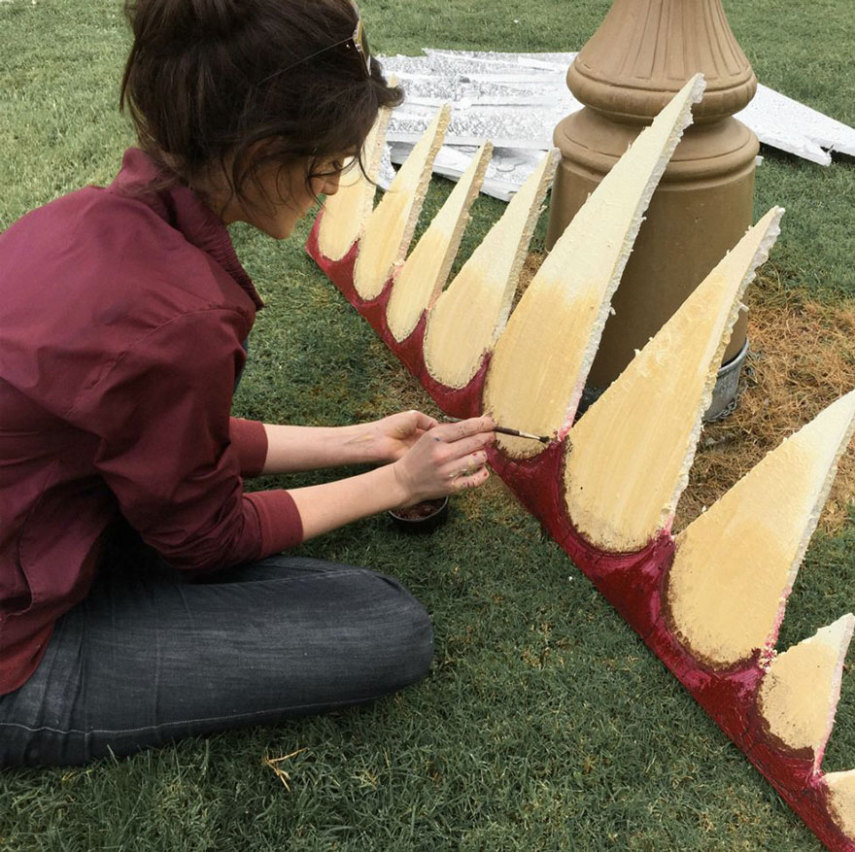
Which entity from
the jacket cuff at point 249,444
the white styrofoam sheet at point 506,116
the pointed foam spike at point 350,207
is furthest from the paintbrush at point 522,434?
the white styrofoam sheet at point 506,116

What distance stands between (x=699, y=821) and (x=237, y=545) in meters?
1.07

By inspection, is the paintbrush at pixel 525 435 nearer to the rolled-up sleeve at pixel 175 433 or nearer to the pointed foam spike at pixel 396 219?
the rolled-up sleeve at pixel 175 433

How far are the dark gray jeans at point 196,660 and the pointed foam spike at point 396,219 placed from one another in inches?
55.0

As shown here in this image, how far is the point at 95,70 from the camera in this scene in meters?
5.41

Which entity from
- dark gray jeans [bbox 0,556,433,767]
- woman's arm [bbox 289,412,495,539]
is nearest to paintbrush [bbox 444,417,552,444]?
woman's arm [bbox 289,412,495,539]

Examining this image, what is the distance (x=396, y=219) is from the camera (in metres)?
2.94

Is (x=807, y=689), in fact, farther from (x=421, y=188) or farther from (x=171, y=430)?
(x=421, y=188)

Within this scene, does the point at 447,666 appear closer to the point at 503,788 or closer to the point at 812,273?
the point at 503,788

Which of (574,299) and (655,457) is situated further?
(574,299)

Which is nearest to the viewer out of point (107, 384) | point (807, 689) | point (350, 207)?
point (107, 384)

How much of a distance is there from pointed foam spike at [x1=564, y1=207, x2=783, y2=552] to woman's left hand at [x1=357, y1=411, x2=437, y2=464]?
432 mm

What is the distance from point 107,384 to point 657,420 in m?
1.18

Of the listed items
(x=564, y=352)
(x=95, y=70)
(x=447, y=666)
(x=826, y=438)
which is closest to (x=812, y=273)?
(x=564, y=352)

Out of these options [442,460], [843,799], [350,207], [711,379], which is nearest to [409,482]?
[442,460]
